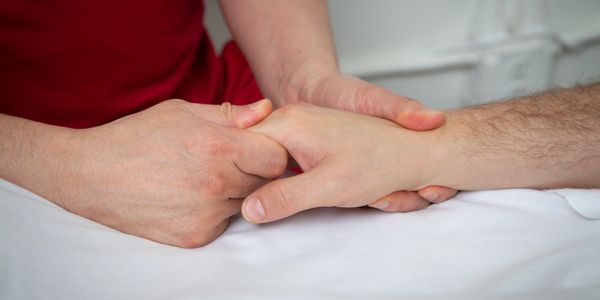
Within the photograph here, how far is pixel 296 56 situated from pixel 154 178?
18.8 inches

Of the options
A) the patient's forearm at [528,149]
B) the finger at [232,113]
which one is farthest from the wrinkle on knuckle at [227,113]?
the patient's forearm at [528,149]

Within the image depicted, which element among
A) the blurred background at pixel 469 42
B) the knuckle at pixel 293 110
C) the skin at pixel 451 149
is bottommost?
the blurred background at pixel 469 42

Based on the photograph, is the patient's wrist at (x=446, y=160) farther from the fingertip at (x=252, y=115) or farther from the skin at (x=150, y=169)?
the fingertip at (x=252, y=115)

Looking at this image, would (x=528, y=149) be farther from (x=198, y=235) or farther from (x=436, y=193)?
(x=198, y=235)

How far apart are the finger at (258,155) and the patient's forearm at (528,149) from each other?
248 mm

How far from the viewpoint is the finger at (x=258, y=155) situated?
0.80 meters

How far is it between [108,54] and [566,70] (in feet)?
5.08

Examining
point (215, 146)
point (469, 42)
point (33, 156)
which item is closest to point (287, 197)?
point (215, 146)

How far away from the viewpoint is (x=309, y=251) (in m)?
0.75

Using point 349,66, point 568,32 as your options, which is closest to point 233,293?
point 349,66

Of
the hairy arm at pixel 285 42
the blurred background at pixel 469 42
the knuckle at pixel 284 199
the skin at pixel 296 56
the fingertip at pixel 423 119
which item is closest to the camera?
the knuckle at pixel 284 199

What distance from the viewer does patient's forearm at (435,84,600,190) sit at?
839 mm

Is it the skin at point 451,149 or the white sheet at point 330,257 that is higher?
the skin at point 451,149

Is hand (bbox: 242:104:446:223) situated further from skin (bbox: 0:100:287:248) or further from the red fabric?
the red fabric
